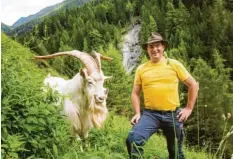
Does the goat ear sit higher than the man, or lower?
higher

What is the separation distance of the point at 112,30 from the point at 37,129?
141m

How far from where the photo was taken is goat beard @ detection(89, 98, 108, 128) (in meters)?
7.01

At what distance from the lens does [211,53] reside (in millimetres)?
104938

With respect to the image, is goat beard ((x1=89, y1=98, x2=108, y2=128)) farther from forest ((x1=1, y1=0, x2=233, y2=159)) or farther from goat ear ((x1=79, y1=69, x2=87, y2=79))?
goat ear ((x1=79, y1=69, x2=87, y2=79))

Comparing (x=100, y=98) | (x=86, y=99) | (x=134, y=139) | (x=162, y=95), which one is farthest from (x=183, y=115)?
(x=86, y=99)

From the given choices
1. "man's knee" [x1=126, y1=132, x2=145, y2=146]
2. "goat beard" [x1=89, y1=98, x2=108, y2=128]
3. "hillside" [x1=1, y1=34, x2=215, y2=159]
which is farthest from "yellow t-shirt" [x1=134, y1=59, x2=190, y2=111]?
"hillside" [x1=1, y1=34, x2=215, y2=159]

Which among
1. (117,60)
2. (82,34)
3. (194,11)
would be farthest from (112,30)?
(117,60)

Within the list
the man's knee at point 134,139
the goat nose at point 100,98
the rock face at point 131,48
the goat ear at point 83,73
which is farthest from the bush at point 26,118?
the rock face at point 131,48

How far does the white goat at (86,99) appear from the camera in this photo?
271 inches

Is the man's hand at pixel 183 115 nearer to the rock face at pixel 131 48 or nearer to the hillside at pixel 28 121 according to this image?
the hillside at pixel 28 121

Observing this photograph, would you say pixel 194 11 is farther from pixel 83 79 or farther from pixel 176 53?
pixel 83 79

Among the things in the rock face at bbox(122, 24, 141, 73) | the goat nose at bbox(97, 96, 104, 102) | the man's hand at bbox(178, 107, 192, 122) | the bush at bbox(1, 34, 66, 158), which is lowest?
the rock face at bbox(122, 24, 141, 73)

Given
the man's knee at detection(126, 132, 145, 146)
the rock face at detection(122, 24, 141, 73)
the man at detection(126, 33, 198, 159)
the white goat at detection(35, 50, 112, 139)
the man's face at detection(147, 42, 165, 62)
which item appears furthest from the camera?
the rock face at detection(122, 24, 141, 73)

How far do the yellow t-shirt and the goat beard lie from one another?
41.1 inches
